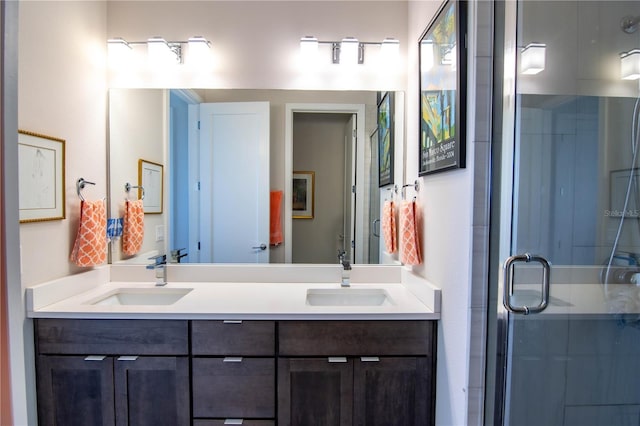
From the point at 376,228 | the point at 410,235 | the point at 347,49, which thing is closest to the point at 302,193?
the point at 376,228

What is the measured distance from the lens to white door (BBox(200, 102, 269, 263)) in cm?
207

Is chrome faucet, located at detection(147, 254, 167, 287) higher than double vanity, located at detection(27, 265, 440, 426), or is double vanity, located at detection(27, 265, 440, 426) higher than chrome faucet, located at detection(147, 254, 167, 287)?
chrome faucet, located at detection(147, 254, 167, 287)

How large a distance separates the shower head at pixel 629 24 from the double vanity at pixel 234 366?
4.15 feet

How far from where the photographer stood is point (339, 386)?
1.49m

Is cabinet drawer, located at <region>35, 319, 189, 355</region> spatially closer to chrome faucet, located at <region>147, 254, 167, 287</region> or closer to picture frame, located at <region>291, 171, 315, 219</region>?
chrome faucet, located at <region>147, 254, 167, 287</region>

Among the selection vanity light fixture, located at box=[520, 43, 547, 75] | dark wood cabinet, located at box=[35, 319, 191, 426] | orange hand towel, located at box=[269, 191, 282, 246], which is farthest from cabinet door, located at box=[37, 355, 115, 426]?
vanity light fixture, located at box=[520, 43, 547, 75]

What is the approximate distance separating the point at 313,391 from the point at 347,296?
1.86ft

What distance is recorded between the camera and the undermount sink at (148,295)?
186 cm

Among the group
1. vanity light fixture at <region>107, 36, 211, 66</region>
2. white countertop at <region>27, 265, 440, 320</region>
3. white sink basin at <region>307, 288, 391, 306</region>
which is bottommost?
white sink basin at <region>307, 288, 391, 306</region>

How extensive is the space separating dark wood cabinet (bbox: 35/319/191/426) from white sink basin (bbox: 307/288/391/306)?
73cm

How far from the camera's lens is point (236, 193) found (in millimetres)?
2088

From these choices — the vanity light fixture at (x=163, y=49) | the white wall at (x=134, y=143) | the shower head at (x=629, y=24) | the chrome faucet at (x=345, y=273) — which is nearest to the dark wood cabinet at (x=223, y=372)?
the chrome faucet at (x=345, y=273)

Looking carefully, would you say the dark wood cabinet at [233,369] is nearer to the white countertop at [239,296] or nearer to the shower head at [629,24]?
the white countertop at [239,296]

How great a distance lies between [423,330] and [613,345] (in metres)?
0.70
